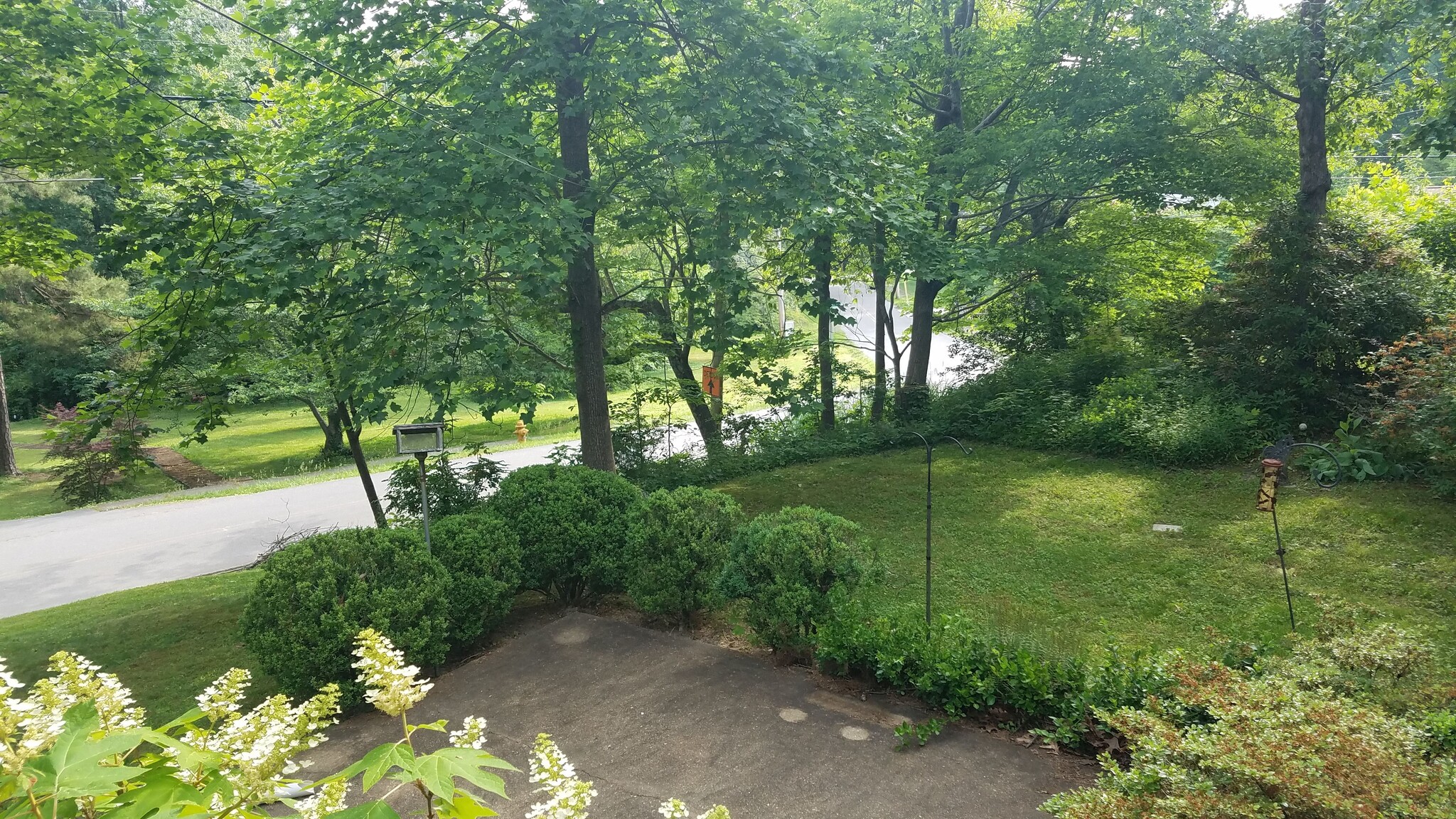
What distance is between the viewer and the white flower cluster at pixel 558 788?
143 cm

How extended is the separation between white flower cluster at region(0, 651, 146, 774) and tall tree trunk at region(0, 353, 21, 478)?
66.1ft

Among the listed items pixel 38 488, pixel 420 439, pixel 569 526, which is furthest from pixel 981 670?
pixel 38 488

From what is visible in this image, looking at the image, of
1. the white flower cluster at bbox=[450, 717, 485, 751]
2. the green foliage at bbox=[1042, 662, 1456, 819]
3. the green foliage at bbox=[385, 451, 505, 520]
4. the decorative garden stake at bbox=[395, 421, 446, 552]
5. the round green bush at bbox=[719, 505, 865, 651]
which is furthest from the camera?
the green foliage at bbox=[385, 451, 505, 520]

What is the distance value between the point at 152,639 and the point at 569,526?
3.78 m

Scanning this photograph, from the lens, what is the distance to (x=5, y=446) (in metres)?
16.8

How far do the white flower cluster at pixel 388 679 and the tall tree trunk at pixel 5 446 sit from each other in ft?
67.7

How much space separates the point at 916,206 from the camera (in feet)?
28.2

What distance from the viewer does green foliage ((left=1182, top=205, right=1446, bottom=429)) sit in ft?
28.7

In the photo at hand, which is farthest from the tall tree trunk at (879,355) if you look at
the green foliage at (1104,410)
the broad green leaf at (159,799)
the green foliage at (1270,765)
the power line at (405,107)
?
the broad green leaf at (159,799)

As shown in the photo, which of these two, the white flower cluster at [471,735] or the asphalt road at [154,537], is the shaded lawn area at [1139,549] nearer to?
the asphalt road at [154,537]

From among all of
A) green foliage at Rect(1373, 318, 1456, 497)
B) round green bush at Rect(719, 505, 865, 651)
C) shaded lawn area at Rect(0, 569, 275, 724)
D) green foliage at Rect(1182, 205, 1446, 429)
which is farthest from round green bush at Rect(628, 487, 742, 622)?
green foliage at Rect(1182, 205, 1446, 429)

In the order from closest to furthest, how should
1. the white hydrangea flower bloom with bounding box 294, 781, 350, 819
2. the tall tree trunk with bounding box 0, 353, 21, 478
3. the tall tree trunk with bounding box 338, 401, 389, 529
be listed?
1. the white hydrangea flower bloom with bounding box 294, 781, 350, 819
2. the tall tree trunk with bounding box 338, 401, 389, 529
3. the tall tree trunk with bounding box 0, 353, 21, 478

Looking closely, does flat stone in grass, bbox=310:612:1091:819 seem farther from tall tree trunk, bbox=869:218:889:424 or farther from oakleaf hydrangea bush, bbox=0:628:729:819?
tall tree trunk, bbox=869:218:889:424

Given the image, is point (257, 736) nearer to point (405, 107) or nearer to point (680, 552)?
point (680, 552)
